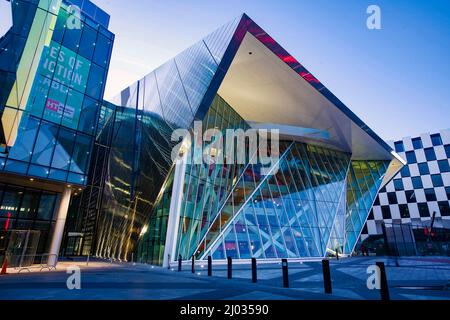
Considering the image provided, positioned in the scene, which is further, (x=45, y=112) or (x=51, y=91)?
(x=51, y=91)

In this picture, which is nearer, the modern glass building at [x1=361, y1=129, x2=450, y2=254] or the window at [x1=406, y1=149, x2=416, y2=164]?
the modern glass building at [x1=361, y1=129, x2=450, y2=254]

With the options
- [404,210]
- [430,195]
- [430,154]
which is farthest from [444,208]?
[430,154]

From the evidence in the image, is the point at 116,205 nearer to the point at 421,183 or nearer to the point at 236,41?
the point at 236,41

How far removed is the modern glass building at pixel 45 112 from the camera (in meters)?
14.2

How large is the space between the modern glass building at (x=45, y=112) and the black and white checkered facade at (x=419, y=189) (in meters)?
37.9

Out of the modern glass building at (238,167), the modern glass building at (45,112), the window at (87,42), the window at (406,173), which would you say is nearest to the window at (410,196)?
the window at (406,173)

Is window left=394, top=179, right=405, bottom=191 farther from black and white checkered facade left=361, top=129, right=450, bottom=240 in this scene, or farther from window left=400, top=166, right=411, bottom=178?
window left=400, top=166, right=411, bottom=178

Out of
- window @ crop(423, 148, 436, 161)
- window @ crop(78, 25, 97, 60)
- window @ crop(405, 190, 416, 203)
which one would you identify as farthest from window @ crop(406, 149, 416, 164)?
window @ crop(78, 25, 97, 60)

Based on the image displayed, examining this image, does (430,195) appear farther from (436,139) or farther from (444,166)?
(436,139)

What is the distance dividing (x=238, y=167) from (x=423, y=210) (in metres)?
28.6

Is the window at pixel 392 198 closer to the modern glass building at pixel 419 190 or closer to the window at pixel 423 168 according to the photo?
the modern glass building at pixel 419 190

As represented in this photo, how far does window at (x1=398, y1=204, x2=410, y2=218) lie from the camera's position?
35.5m

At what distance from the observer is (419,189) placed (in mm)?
35406

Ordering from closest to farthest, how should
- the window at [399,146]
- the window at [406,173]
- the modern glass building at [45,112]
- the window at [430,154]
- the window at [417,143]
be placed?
the modern glass building at [45,112], the window at [430,154], the window at [406,173], the window at [417,143], the window at [399,146]
